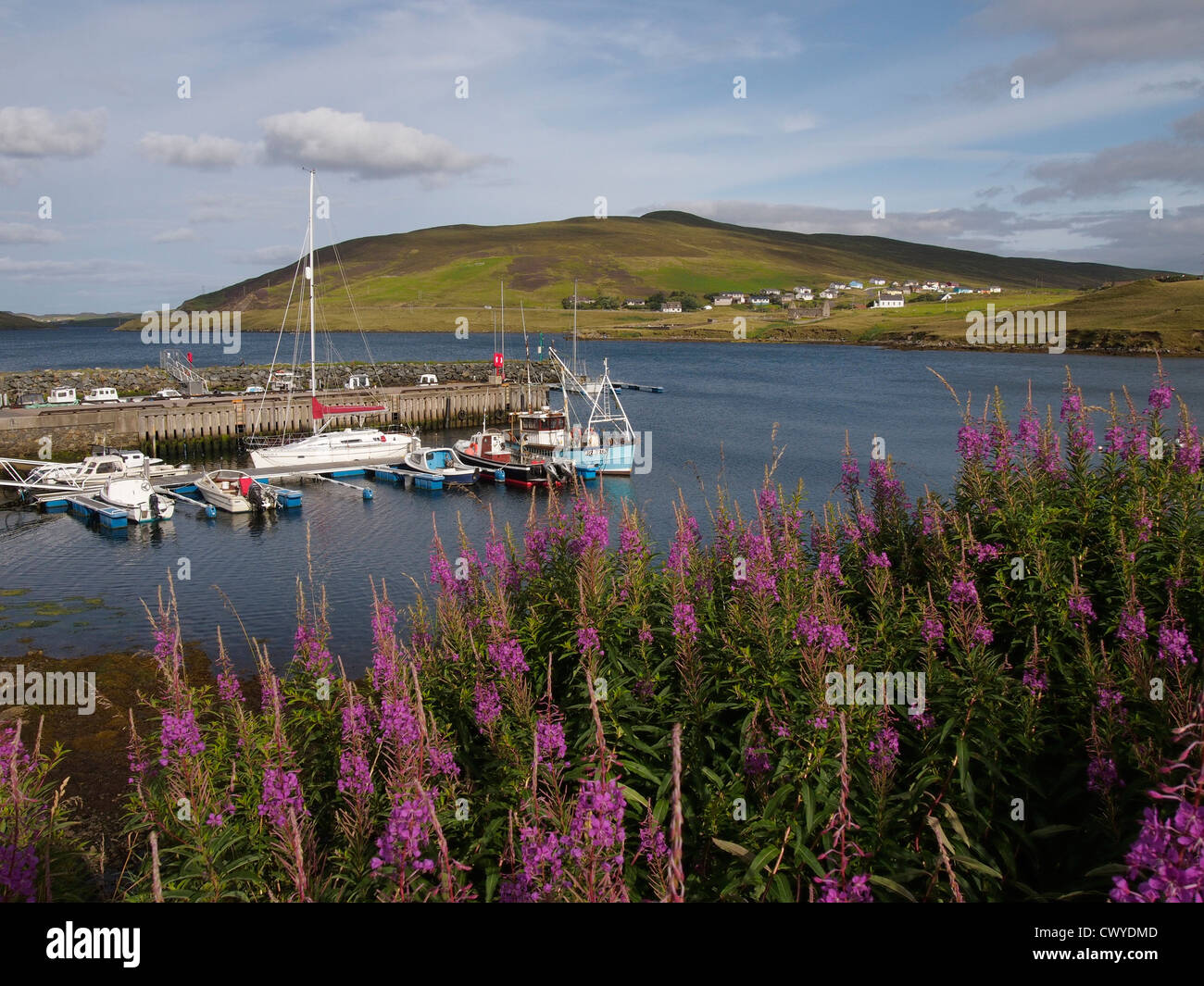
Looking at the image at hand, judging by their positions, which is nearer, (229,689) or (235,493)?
(229,689)

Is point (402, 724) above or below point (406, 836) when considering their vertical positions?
above

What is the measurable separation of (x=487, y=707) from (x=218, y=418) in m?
55.1

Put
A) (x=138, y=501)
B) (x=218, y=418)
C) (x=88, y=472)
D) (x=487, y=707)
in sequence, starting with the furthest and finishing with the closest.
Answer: (x=218, y=418) < (x=88, y=472) < (x=138, y=501) < (x=487, y=707)

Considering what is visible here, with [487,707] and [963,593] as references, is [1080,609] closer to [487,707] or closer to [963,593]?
[963,593]

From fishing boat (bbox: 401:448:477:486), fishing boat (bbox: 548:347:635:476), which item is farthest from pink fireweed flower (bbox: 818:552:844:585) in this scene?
fishing boat (bbox: 401:448:477:486)

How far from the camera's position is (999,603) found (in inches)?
285

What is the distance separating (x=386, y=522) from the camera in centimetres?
3678

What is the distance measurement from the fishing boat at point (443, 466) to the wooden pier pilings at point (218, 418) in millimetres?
13784

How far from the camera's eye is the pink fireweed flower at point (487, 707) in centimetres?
570

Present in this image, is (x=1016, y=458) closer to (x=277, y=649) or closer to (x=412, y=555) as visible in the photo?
(x=277, y=649)

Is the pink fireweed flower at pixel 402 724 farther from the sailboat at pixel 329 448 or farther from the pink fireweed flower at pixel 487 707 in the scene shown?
the sailboat at pixel 329 448

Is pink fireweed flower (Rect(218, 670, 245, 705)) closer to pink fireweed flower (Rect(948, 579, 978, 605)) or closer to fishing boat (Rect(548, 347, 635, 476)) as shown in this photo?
pink fireweed flower (Rect(948, 579, 978, 605))

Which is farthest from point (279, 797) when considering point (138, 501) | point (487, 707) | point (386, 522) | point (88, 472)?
point (88, 472)

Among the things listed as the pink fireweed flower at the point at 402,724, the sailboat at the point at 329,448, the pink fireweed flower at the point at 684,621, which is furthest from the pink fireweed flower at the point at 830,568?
the sailboat at the point at 329,448
